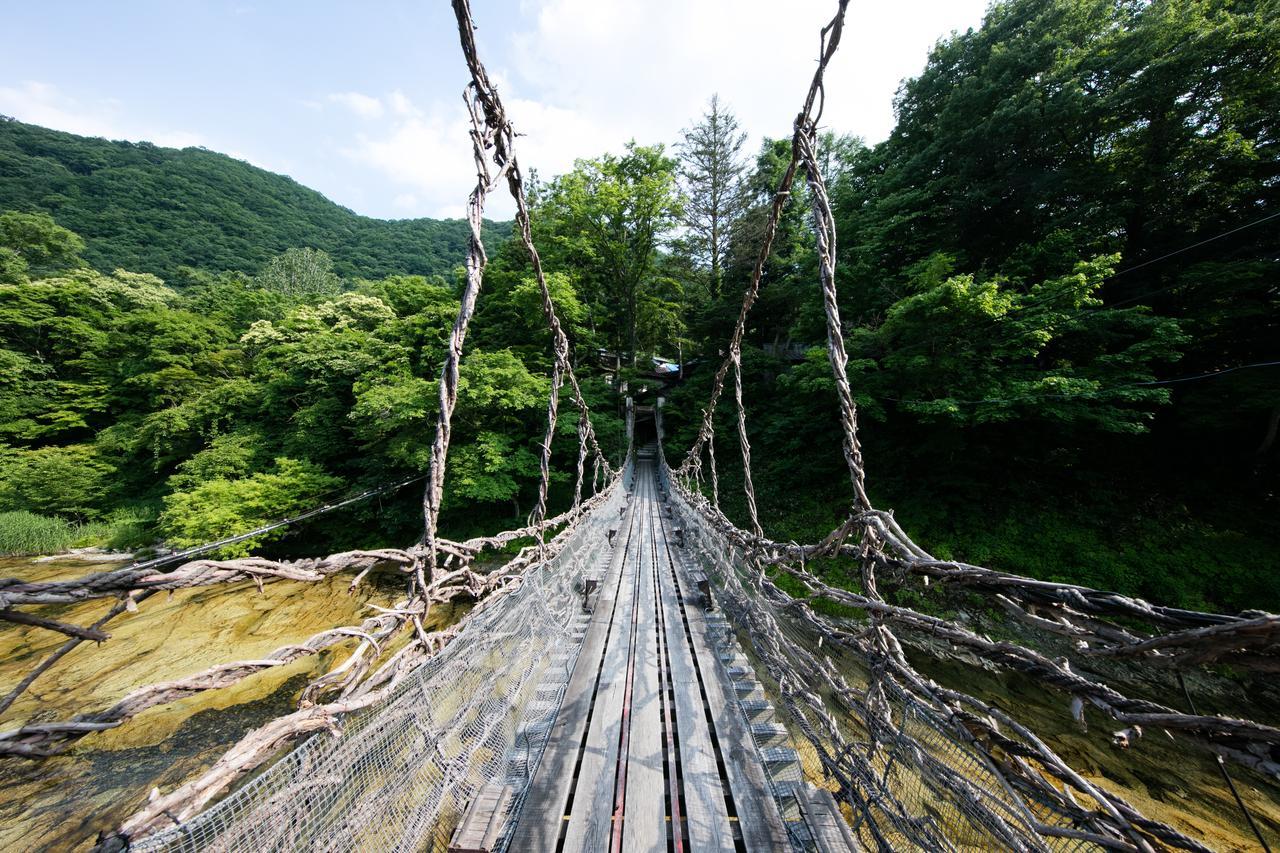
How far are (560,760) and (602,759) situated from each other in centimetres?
17

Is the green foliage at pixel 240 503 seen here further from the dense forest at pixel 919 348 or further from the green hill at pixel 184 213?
the green hill at pixel 184 213

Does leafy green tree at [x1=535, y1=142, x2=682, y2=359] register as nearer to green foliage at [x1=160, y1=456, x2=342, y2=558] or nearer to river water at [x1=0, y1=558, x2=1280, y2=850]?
green foliage at [x1=160, y1=456, x2=342, y2=558]

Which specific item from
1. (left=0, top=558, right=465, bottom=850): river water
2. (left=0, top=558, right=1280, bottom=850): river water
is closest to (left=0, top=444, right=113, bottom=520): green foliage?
(left=0, top=558, right=465, bottom=850): river water

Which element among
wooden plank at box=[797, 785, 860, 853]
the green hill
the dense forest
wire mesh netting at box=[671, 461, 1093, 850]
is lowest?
wooden plank at box=[797, 785, 860, 853]

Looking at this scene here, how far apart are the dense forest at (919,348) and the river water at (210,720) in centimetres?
153

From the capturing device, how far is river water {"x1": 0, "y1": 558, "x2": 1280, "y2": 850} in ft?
11.6

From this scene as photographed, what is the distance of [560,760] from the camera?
5.73ft

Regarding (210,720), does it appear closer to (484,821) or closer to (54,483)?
(484,821)

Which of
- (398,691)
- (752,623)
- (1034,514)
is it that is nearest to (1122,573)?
(1034,514)

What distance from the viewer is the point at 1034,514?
6.55m

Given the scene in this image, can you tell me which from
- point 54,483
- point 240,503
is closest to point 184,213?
point 54,483

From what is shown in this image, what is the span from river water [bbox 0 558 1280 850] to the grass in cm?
375

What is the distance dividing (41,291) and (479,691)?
81.9 feet

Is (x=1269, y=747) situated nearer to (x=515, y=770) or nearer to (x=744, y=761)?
(x=744, y=761)
